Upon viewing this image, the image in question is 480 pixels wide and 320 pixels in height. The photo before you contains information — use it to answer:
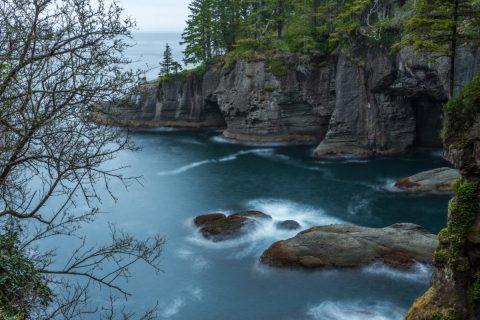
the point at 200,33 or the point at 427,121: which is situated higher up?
the point at 200,33

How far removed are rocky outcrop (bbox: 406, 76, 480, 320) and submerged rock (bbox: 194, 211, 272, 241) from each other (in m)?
14.6

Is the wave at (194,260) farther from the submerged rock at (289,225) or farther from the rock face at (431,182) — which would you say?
the rock face at (431,182)

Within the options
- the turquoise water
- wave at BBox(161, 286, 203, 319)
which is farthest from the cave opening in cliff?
wave at BBox(161, 286, 203, 319)

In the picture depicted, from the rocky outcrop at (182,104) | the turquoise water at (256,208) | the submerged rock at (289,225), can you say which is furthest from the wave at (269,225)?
the rocky outcrop at (182,104)

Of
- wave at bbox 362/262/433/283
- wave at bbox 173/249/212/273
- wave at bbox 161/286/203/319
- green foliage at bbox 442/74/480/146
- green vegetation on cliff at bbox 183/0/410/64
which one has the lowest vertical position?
wave at bbox 161/286/203/319

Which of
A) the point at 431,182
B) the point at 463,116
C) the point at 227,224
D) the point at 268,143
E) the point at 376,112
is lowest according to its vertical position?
the point at 227,224

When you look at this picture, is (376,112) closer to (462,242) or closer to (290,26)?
(290,26)

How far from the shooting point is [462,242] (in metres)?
15.1

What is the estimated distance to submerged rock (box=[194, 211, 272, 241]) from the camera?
28812mm

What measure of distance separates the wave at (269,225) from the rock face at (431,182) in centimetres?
903

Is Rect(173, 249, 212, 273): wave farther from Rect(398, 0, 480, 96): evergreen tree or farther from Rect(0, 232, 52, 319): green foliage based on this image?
Rect(398, 0, 480, 96): evergreen tree

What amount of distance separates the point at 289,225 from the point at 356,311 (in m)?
10.2

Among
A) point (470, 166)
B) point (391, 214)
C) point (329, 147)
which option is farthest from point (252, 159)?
point (470, 166)

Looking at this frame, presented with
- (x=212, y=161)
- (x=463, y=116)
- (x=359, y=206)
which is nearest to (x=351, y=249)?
(x=463, y=116)
